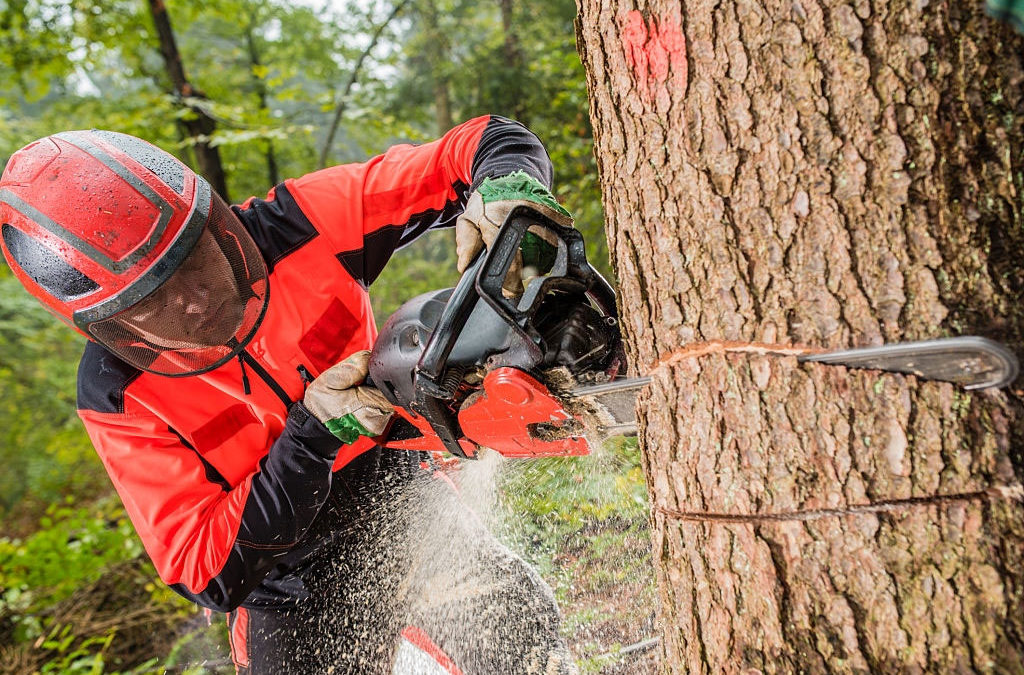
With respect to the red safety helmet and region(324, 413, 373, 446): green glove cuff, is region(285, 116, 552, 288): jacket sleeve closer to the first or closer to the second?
the red safety helmet

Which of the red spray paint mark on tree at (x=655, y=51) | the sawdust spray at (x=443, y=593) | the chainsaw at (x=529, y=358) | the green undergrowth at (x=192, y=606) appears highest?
the red spray paint mark on tree at (x=655, y=51)

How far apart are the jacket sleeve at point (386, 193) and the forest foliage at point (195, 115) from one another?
6.36 ft

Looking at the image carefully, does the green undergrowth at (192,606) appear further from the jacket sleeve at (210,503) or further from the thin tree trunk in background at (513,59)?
the thin tree trunk in background at (513,59)

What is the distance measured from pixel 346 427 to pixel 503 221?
2.71 ft

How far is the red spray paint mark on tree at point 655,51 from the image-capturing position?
993 millimetres

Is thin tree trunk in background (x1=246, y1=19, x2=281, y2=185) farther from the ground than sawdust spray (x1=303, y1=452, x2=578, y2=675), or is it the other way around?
thin tree trunk in background (x1=246, y1=19, x2=281, y2=185)

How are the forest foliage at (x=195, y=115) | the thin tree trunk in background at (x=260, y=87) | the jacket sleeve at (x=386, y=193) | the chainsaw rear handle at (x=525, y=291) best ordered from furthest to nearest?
the thin tree trunk in background at (x=260, y=87)
the forest foliage at (x=195, y=115)
the jacket sleeve at (x=386, y=193)
the chainsaw rear handle at (x=525, y=291)

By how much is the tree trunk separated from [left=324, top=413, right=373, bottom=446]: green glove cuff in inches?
45.1

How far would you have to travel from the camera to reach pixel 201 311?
2.03m

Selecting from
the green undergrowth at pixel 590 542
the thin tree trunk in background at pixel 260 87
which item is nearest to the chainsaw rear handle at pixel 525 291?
the green undergrowth at pixel 590 542

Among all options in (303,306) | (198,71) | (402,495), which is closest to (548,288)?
(303,306)

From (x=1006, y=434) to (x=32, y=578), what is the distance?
5949 mm

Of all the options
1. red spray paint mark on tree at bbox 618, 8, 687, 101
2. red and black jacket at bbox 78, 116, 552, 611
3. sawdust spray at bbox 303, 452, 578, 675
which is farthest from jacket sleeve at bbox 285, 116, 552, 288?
red spray paint mark on tree at bbox 618, 8, 687, 101

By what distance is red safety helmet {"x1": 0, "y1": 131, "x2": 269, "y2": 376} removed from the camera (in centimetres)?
189
